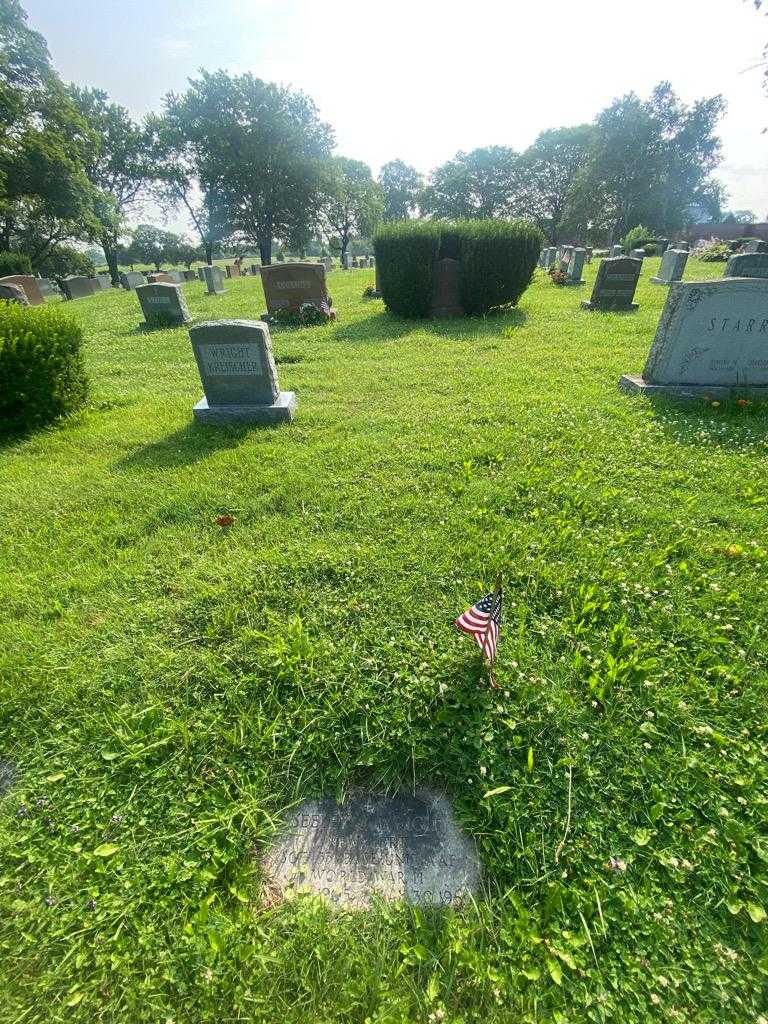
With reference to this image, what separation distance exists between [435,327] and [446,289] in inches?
60.0

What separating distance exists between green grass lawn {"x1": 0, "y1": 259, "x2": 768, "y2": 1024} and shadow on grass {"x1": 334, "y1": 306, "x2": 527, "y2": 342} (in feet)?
17.7

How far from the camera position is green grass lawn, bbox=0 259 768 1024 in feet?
4.79

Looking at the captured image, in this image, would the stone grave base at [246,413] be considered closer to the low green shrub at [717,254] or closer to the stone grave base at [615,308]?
the stone grave base at [615,308]

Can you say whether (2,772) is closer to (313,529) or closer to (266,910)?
(266,910)

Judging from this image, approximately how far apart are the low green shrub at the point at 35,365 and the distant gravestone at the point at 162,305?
6.30 m

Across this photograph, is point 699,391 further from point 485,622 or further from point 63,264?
point 63,264

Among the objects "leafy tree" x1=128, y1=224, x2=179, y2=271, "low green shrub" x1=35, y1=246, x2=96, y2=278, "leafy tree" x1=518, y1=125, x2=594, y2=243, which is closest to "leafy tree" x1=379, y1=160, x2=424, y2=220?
"leafy tree" x1=518, y1=125, x2=594, y2=243

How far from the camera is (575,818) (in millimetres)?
1745

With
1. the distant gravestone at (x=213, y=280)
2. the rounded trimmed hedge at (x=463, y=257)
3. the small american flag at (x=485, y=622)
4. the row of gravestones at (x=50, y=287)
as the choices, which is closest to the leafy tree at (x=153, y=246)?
the row of gravestones at (x=50, y=287)

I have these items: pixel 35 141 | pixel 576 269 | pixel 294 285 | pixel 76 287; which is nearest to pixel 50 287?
pixel 76 287

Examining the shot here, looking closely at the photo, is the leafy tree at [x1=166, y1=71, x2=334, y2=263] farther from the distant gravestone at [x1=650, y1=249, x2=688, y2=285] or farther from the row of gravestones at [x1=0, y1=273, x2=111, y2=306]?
the distant gravestone at [x1=650, y1=249, x2=688, y2=285]

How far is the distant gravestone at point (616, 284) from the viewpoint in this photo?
9.86 m

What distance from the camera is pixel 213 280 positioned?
18047 millimetres

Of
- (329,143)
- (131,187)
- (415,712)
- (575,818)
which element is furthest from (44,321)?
(131,187)
